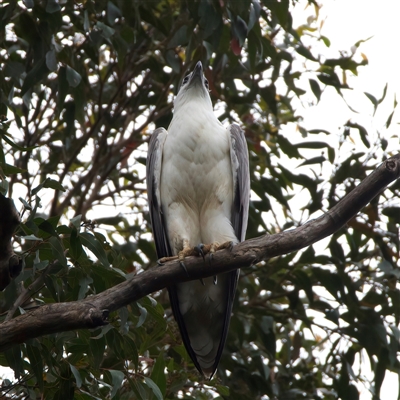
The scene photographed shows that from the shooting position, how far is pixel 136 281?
310cm

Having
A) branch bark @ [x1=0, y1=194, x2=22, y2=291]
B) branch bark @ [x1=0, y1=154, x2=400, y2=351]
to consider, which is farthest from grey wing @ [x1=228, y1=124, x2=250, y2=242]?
branch bark @ [x1=0, y1=194, x2=22, y2=291]

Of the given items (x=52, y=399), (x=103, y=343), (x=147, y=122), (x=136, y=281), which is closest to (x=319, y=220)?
(x=136, y=281)

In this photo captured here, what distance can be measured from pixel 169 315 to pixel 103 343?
207 cm

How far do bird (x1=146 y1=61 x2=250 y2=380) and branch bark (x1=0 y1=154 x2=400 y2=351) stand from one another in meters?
0.84

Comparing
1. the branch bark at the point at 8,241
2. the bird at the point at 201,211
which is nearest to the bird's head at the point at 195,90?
the bird at the point at 201,211

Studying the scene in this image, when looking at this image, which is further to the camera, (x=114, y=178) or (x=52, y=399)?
(x=114, y=178)

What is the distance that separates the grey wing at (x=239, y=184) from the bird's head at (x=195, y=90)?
2.26 ft

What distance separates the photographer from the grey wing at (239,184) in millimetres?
4531

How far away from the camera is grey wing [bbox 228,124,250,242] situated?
453 cm

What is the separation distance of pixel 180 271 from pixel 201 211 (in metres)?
1.15

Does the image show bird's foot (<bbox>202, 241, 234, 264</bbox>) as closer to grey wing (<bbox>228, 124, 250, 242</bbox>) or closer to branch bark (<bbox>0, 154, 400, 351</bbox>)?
branch bark (<bbox>0, 154, 400, 351</bbox>)

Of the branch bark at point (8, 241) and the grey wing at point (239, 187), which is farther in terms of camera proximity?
the grey wing at point (239, 187)

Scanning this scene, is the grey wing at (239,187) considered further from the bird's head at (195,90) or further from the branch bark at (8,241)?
the branch bark at (8,241)

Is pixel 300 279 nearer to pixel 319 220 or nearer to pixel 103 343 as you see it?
pixel 319 220
